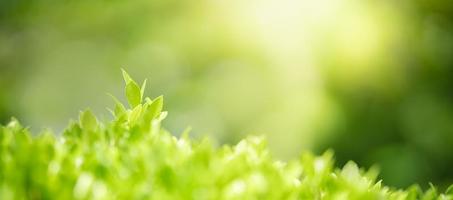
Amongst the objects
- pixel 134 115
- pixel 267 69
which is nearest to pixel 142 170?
pixel 134 115

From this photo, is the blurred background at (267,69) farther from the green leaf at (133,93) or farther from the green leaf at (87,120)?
the green leaf at (87,120)

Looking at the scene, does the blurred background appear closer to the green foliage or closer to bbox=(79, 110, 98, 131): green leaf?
bbox=(79, 110, 98, 131): green leaf

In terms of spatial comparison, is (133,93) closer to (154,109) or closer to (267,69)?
(154,109)

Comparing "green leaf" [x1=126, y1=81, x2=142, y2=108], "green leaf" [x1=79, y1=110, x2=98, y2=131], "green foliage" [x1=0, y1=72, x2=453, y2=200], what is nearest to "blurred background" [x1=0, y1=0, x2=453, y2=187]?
"green leaf" [x1=126, y1=81, x2=142, y2=108]

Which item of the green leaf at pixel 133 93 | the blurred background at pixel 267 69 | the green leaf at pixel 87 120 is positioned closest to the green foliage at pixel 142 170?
the green leaf at pixel 87 120

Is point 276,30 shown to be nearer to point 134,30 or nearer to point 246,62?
point 246,62

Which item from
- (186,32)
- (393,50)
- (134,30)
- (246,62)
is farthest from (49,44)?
(393,50)
